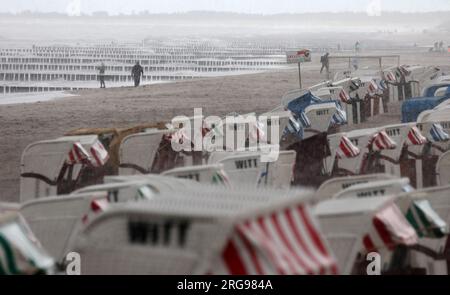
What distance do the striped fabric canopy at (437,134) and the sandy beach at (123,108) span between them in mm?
7270

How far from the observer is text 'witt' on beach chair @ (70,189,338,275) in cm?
464

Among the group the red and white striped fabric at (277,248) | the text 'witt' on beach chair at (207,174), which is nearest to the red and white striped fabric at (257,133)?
the text 'witt' on beach chair at (207,174)

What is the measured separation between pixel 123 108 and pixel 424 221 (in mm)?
31118

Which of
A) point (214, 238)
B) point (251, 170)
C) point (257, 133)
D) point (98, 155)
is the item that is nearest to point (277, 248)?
point (214, 238)

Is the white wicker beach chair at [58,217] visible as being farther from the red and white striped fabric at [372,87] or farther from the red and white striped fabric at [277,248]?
the red and white striped fabric at [372,87]

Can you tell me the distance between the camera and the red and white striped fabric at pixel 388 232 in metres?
6.64

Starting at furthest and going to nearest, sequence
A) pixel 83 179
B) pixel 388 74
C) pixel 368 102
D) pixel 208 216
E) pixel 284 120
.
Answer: pixel 388 74 < pixel 368 102 < pixel 284 120 < pixel 83 179 < pixel 208 216

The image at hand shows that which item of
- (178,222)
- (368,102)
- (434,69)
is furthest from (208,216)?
(434,69)

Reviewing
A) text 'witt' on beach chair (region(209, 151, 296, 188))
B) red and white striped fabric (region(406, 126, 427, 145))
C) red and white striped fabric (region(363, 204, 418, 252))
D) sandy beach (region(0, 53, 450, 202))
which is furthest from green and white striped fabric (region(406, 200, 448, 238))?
sandy beach (region(0, 53, 450, 202))

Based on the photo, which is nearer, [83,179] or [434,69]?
[83,179]

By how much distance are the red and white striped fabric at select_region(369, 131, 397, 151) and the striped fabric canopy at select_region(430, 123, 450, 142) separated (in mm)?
2124

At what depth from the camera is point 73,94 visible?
48.8 metres
